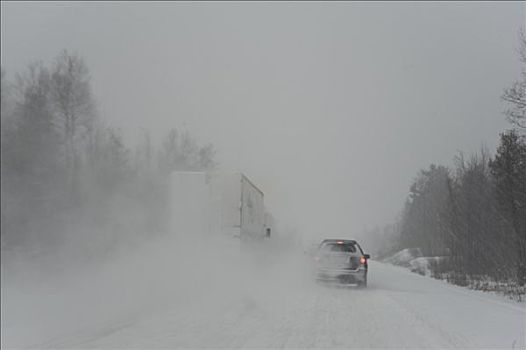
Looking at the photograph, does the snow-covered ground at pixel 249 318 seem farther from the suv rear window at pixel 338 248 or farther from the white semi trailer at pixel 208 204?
the suv rear window at pixel 338 248

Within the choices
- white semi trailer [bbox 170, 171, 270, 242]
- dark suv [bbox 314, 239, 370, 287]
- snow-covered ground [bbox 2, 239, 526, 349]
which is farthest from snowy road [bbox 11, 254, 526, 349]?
dark suv [bbox 314, 239, 370, 287]

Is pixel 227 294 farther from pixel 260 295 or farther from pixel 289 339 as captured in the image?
pixel 289 339

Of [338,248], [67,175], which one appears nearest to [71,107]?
[67,175]

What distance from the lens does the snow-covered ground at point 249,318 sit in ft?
24.5

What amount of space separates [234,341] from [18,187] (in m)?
7.84

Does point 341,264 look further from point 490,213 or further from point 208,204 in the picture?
point 490,213

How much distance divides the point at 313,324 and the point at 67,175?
10234mm

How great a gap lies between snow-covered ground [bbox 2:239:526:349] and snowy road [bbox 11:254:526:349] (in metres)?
0.02

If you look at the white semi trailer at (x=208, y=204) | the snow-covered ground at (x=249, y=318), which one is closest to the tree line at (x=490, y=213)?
the snow-covered ground at (x=249, y=318)

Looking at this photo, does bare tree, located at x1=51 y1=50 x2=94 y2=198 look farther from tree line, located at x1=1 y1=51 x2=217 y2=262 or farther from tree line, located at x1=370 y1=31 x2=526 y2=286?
tree line, located at x1=370 y1=31 x2=526 y2=286

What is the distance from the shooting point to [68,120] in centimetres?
1658

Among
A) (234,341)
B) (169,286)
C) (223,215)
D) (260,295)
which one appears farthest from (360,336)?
(223,215)

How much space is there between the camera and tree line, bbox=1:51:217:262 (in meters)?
12.2

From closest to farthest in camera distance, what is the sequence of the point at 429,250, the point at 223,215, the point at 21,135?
1. the point at 21,135
2. the point at 223,215
3. the point at 429,250
